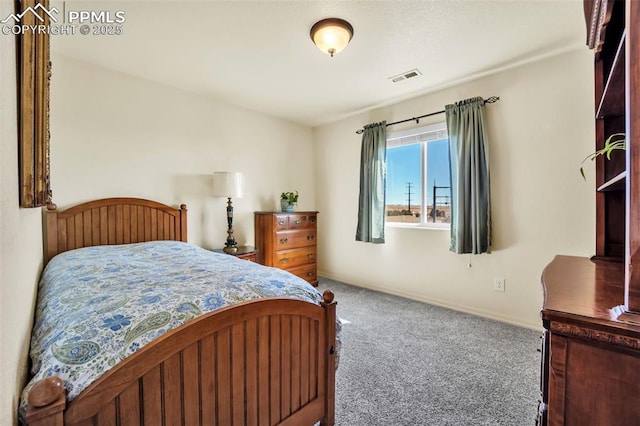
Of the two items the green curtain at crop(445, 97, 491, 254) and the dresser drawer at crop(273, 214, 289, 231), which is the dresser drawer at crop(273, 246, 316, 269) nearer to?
the dresser drawer at crop(273, 214, 289, 231)

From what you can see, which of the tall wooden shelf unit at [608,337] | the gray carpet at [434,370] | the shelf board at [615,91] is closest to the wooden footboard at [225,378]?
the gray carpet at [434,370]

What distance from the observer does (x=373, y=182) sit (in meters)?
3.57

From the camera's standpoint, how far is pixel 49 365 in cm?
75

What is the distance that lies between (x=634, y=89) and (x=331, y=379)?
1455mm

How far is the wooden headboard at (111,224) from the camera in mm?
2281

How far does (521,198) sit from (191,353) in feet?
9.55

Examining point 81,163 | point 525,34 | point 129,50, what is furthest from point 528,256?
point 81,163

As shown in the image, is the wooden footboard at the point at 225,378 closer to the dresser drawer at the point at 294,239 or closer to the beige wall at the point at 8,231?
the beige wall at the point at 8,231

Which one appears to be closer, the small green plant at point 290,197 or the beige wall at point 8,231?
the beige wall at point 8,231

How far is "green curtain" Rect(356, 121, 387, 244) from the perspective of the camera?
11.6 feet

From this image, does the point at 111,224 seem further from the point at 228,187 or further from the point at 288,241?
the point at 288,241

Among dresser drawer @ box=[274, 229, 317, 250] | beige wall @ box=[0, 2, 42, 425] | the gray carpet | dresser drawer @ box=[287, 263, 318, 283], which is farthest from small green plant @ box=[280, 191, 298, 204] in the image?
beige wall @ box=[0, 2, 42, 425]

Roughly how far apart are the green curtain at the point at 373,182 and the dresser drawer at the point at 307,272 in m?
0.78

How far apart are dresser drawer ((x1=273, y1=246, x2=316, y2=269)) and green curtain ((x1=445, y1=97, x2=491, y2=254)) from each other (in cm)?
180
